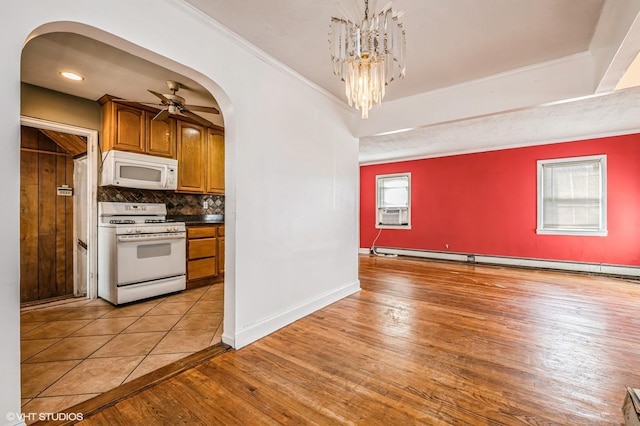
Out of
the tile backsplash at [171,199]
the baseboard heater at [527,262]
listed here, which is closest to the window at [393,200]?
the baseboard heater at [527,262]

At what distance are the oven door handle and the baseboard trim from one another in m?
1.86

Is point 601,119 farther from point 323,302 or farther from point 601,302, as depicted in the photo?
point 323,302

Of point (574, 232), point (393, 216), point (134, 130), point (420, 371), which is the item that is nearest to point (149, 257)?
point (134, 130)

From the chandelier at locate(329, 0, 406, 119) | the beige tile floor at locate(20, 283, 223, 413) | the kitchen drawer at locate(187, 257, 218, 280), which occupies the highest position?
the chandelier at locate(329, 0, 406, 119)

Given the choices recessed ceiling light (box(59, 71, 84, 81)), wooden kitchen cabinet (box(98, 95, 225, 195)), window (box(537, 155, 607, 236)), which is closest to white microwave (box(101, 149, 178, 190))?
wooden kitchen cabinet (box(98, 95, 225, 195))

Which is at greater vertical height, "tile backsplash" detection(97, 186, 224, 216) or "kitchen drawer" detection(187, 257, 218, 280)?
"tile backsplash" detection(97, 186, 224, 216)

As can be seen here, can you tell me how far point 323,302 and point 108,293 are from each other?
8.54 feet

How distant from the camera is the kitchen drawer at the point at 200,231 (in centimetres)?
396

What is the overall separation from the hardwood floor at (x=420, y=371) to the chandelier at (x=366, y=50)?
1811 mm

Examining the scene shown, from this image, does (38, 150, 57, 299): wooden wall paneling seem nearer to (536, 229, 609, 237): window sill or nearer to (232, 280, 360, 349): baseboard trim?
(232, 280, 360, 349): baseboard trim

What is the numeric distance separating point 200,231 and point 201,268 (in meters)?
0.54

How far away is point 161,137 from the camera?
12.5 feet

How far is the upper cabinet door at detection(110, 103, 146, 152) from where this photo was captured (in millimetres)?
3412

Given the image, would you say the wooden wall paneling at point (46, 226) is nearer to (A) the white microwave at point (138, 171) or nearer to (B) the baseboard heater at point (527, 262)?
(A) the white microwave at point (138, 171)
